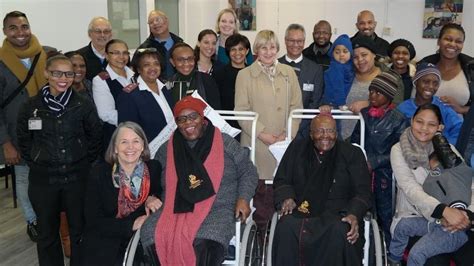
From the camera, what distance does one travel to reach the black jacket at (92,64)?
3797 mm

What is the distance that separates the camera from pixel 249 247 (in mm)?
2826

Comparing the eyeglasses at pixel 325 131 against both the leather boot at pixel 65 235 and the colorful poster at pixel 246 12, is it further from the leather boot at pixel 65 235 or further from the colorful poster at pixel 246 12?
the colorful poster at pixel 246 12

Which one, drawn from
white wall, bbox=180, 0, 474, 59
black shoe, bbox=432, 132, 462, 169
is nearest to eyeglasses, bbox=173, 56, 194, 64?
black shoe, bbox=432, 132, 462, 169

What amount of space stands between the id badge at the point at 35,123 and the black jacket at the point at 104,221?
0.43 meters

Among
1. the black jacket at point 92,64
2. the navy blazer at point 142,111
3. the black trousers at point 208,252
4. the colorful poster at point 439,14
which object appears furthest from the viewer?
the colorful poster at point 439,14

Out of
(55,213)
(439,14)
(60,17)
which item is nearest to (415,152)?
(55,213)

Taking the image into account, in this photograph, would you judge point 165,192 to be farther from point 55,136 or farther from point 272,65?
point 272,65

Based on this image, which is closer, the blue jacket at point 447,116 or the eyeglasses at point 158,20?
the blue jacket at point 447,116

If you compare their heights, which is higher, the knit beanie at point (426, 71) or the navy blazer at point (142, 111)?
the knit beanie at point (426, 71)

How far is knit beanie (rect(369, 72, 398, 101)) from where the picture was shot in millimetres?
3086

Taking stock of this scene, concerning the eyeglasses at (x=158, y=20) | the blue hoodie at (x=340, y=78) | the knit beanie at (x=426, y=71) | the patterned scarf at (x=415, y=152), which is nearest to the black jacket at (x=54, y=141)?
the eyeglasses at (x=158, y=20)

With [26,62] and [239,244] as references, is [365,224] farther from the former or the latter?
[26,62]

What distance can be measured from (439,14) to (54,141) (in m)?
6.05

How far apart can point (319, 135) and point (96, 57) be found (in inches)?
80.6
